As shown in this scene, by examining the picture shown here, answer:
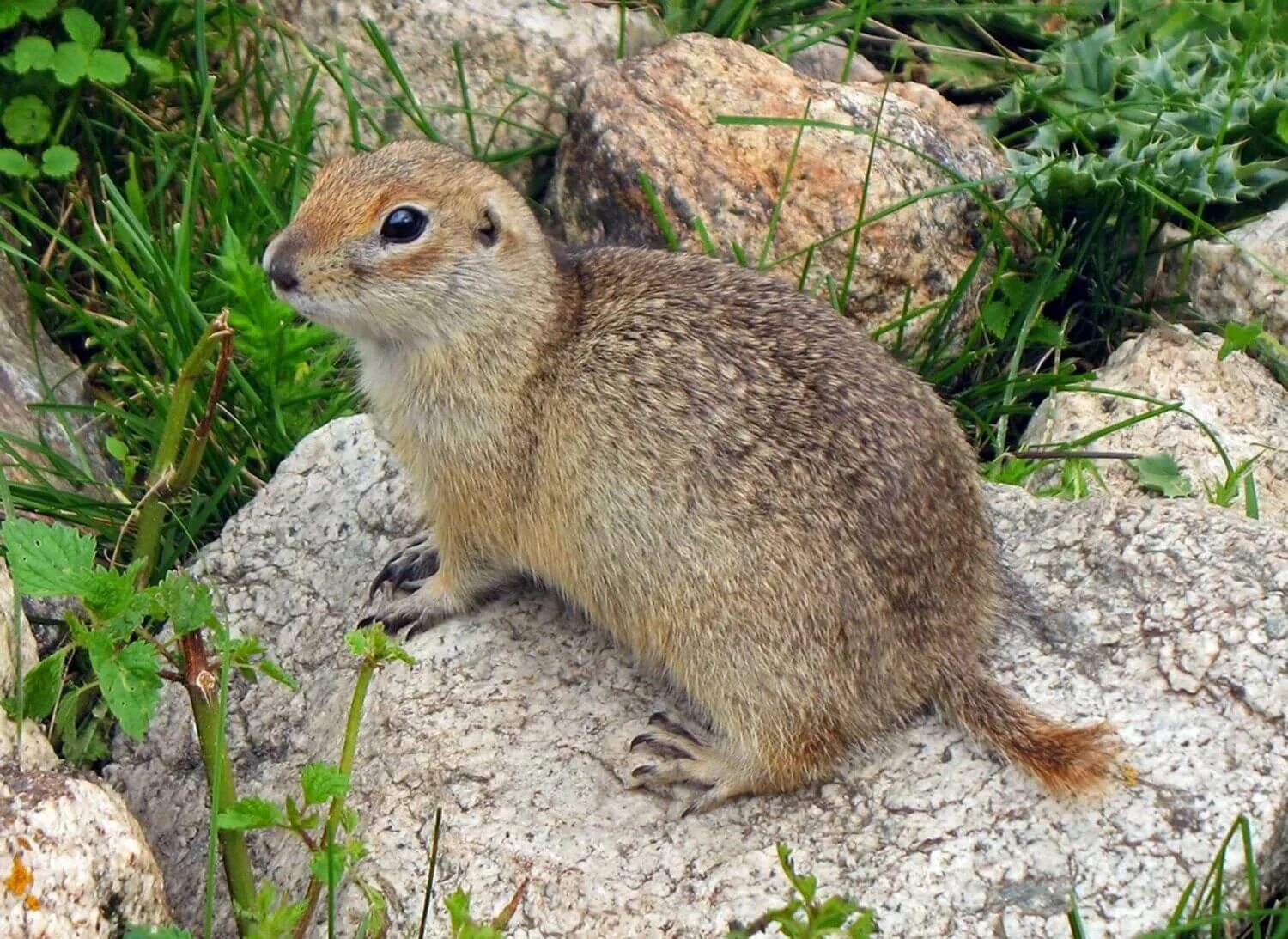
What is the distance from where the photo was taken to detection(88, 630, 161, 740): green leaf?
11.0 ft

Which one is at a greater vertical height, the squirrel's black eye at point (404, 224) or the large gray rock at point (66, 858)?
the squirrel's black eye at point (404, 224)

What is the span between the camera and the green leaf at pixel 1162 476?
4949mm

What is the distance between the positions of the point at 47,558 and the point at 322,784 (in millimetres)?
882

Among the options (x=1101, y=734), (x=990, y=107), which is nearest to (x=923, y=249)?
(x=990, y=107)

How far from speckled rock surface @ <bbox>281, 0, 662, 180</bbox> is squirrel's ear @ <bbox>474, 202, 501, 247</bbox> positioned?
201cm

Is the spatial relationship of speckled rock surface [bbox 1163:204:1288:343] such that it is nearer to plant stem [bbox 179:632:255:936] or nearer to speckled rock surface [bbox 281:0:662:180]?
speckled rock surface [bbox 281:0:662:180]

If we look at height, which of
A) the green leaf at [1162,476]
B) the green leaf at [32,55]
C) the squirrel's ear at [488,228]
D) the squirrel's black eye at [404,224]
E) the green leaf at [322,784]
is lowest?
the green leaf at [1162,476]

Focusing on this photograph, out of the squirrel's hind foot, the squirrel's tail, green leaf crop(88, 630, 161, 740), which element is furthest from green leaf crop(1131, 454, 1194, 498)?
green leaf crop(88, 630, 161, 740)

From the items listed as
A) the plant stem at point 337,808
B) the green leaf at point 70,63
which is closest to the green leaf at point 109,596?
the plant stem at point 337,808

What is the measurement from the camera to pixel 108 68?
18.6 feet

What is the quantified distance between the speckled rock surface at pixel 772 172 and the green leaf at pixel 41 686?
288 cm

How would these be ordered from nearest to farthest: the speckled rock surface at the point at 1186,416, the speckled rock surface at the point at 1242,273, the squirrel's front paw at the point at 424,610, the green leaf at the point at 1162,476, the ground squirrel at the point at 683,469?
the ground squirrel at the point at 683,469
the squirrel's front paw at the point at 424,610
the green leaf at the point at 1162,476
the speckled rock surface at the point at 1186,416
the speckled rock surface at the point at 1242,273

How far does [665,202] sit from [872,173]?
2.59 feet

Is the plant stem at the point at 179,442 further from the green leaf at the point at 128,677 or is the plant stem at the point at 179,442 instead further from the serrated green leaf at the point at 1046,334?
the serrated green leaf at the point at 1046,334
